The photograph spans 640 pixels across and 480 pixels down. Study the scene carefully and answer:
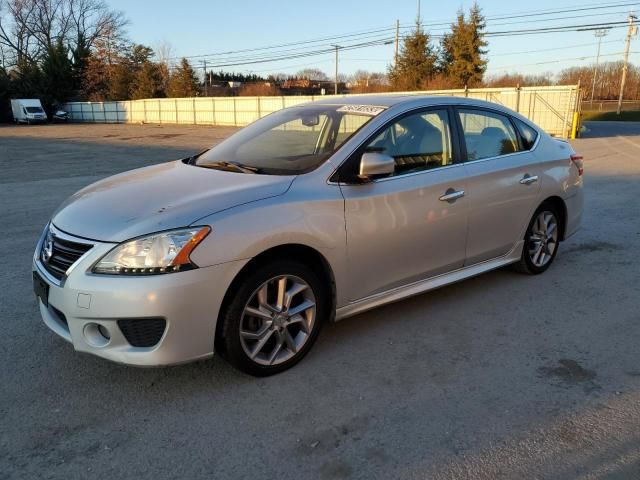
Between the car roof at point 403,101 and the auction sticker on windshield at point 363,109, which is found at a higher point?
the car roof at point 403,101

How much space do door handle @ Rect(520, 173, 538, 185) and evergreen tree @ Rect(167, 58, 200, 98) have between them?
2306 inches

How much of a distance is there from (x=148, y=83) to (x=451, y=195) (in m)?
60.9

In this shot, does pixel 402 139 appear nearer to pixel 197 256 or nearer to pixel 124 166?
pixel 197 256

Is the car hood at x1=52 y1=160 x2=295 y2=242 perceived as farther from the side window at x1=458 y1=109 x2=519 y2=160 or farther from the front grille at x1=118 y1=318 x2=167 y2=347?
the side window at x1=458 y1=109 x2=519 y2=160

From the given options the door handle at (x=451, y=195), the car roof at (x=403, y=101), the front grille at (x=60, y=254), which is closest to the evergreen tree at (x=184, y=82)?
the car roof at (x=403, y=101)

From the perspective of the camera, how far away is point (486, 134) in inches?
179

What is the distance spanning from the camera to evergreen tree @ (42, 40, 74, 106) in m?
60.0

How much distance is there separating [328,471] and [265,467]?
0.96 ft

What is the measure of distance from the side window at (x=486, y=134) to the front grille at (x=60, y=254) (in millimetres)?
2916

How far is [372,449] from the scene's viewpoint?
256 centimetres

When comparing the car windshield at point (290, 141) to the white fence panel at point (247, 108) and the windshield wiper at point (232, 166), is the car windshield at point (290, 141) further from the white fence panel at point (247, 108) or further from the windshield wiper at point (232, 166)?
the white fence panel at point (247, 108)

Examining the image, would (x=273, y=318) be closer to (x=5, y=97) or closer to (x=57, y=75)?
(x=5, y=97)

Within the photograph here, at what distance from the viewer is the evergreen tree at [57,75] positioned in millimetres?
60031

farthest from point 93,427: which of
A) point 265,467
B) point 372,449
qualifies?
point 372,449
